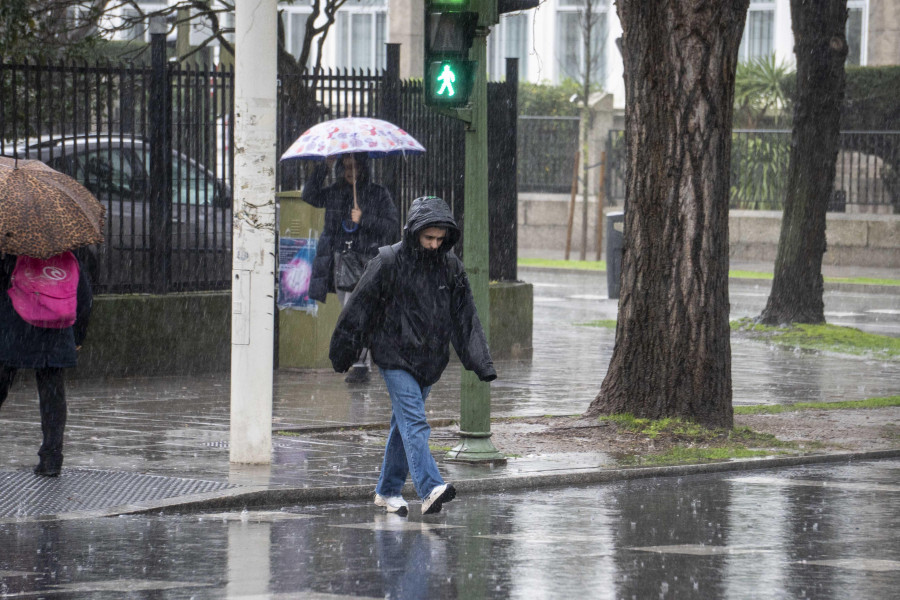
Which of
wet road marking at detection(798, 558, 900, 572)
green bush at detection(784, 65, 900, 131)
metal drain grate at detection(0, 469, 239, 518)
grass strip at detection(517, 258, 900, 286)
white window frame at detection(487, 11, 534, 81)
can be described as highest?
white window frame at detection(487, 11, 534, 81)

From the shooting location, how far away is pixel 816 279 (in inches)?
717

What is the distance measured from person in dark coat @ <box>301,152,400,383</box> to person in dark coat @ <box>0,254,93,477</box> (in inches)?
178

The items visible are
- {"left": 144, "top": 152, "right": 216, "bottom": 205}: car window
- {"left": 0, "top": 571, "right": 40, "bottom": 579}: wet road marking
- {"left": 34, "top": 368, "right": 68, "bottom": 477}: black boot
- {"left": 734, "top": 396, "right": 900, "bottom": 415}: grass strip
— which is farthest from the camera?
{"left": 144, "top": 152, "right": 216, "bottom": 205}: car window

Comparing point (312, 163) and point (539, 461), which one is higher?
point (312, 163)

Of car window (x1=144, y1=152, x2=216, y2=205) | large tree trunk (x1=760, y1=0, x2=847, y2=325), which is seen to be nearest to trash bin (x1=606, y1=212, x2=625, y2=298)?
large tree trunk (x1=760, y1=0, x2=847, y2=325)

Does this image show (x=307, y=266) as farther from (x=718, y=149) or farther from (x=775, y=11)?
(x=775, y=11)

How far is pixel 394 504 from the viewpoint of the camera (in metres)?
7.88

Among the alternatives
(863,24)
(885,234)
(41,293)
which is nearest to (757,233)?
(885,234)

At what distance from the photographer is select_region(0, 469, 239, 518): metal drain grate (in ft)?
25.7

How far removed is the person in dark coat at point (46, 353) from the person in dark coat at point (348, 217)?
453 cm

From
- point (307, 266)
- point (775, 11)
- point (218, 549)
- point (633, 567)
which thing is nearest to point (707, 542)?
point (633, 567)

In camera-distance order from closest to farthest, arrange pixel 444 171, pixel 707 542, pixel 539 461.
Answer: pixel 707 542, pixel 539 461, pixel 444 171

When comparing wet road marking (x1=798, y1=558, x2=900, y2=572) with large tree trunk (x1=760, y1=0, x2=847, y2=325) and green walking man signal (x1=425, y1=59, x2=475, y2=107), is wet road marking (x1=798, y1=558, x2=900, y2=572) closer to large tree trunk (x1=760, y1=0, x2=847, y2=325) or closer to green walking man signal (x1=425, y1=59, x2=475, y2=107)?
green walking man signal (x1=425, y1=59, x2=475, y2=107)

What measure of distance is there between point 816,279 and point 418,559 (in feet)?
40.7
